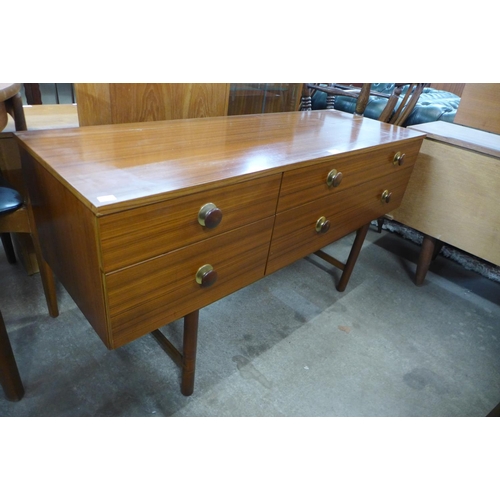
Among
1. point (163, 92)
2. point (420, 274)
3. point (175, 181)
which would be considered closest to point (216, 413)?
point (175, 181)

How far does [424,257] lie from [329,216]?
0.79 metres

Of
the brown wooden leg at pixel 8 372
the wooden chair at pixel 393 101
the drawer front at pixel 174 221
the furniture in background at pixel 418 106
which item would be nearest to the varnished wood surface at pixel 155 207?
the drawer front at pixel 174 221

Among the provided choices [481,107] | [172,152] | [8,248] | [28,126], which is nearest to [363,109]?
[481,107]

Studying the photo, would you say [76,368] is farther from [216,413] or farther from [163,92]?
[163,92]

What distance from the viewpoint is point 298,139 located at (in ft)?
3.48

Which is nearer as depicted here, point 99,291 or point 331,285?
point 99,291

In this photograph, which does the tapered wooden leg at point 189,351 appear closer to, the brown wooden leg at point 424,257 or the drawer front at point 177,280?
the drawer front at point 177,280

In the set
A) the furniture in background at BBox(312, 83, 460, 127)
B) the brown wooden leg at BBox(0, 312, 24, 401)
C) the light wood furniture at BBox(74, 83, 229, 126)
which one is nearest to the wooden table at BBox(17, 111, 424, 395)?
the light wood furniture at BBox(74, 83, 229, 126)

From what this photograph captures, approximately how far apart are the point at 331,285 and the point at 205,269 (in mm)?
983

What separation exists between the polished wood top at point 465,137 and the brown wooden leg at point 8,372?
1507 millimetres

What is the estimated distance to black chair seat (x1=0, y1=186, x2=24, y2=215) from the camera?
842mm

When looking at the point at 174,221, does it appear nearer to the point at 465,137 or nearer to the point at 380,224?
the point at 465,137

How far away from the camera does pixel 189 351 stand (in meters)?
1.01

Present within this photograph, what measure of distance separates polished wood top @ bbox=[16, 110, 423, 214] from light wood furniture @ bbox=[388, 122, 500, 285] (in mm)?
305
